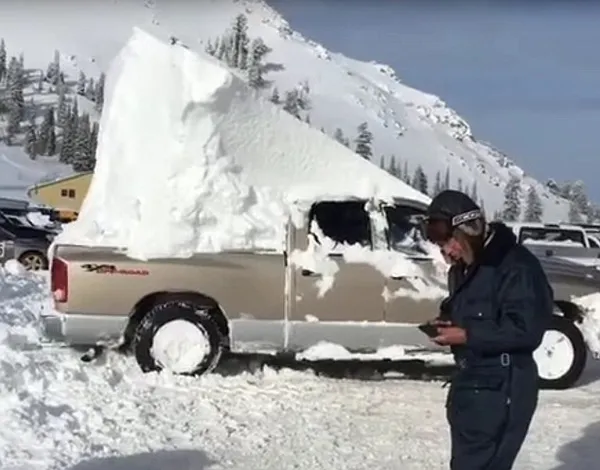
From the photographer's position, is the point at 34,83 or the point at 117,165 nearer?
the point at 117,165

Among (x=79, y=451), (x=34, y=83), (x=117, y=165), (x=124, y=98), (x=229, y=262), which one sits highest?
(x=34, y=83)

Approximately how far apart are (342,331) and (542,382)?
6.40ft

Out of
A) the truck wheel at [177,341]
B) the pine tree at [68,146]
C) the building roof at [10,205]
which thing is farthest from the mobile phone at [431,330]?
the pine tree at [68,146]

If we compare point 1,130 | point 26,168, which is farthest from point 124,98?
point 1,130

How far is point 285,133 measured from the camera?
1077 cm

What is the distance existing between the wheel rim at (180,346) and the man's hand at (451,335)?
544cm

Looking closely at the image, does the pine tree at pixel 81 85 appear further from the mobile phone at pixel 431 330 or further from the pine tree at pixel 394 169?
the mobile phone at pixel 431 330

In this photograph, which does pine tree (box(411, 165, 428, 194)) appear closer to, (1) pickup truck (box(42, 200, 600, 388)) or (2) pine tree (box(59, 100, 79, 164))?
(1) pickup truck (box(42, 200, 600, 388))

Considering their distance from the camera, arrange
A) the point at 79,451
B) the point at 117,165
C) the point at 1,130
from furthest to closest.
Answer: the point at 1,130, the point at 117,165, the point at 79,451

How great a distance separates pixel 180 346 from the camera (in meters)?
9.45

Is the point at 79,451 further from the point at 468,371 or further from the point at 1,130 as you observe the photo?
the point at 1,130

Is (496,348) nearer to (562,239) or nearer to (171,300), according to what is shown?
(171,300)

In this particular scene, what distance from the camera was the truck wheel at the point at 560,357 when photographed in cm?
988

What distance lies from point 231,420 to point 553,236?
16318 mm
